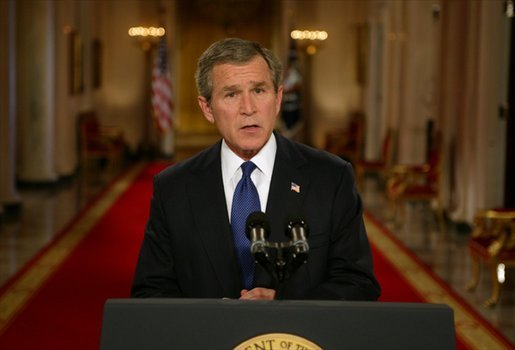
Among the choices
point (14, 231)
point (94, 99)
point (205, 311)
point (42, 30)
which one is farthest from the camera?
point (94, 99)

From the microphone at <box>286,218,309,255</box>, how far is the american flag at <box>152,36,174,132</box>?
748 inches

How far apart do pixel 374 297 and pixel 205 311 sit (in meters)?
0.80

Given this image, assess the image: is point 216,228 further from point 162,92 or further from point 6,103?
point 162,92

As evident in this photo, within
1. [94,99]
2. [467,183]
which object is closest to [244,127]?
[467,183]

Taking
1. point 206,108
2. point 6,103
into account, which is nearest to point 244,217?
point 206,108

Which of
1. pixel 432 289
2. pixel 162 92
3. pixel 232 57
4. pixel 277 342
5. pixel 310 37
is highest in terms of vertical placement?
pixel 310 37

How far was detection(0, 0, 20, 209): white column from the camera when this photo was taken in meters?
12.7

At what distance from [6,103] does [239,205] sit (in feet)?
34.7

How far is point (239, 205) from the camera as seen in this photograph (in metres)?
2.80

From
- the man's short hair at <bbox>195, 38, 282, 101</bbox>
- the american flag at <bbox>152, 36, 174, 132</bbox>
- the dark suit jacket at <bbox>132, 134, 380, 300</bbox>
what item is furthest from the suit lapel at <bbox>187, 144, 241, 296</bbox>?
the american flag at <bbox>152, 36, 174, 132</bbox>

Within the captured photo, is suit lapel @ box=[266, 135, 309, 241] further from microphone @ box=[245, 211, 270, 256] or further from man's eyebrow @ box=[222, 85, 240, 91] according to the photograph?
Result: microphone @ box=[245, 211, 270, 256]

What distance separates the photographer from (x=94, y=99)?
68.5 ft

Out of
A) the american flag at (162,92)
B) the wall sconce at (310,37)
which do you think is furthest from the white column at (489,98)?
the american flag at (162,92)

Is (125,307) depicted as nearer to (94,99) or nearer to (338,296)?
(338,296)
